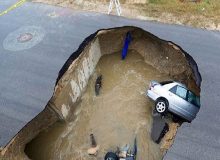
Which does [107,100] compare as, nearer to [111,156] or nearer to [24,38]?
[111,156]

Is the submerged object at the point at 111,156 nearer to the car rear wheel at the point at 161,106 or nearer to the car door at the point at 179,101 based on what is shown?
the car rear wheel at the point at 161,106

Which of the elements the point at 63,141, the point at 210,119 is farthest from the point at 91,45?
the point at 210,119

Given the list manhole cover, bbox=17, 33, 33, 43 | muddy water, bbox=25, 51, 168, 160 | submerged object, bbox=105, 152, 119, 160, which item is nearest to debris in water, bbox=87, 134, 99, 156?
muddy water, bbox=25, 51, 168, 160

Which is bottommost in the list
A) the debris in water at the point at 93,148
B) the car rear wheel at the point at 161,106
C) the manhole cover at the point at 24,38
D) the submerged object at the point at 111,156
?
the debris in water at the point at 93,148

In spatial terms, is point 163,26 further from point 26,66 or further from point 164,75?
point 26,66

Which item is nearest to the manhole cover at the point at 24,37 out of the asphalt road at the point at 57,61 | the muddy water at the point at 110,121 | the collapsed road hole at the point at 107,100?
the asphalt road at the point at 57,61

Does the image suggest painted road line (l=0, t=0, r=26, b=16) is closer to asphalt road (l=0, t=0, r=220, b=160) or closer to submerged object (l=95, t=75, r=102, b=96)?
asphalt road (l=0, t=0, r=220, b=160)

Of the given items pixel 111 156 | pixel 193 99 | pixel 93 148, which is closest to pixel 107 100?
pixel 93 148

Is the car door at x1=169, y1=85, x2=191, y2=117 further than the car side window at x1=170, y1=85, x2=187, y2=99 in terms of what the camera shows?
No
